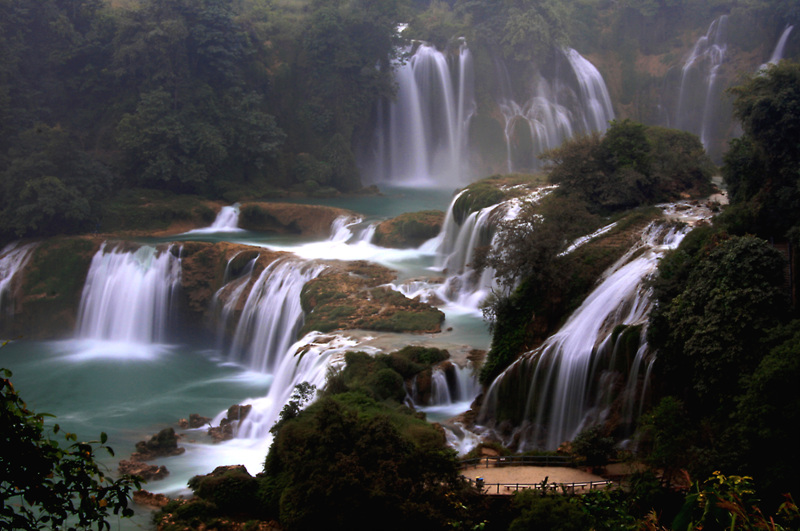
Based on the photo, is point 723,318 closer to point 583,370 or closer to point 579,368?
point 583,370

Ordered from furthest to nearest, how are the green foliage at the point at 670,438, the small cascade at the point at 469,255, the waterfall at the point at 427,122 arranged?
the waterfall at the point at 427,122 < the small cascade at the point at 469,255 < the green foliage at the point at 670,438

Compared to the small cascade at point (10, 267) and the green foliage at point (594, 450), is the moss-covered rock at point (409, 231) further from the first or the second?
the green foliage at point (594, 450)

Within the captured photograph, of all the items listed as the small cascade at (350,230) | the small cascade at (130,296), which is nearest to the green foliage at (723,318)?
the small cascade at (350,230)

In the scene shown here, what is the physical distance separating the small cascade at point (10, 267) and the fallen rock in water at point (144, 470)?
52.7 ft

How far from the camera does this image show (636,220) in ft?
66.3

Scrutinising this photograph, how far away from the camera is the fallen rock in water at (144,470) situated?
671 inches

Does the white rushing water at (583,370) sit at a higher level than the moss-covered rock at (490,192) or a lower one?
lower

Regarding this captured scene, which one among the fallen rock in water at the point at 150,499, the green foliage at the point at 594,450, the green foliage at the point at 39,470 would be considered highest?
the green foliage at the point at 39,470

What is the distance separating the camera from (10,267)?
104 ft

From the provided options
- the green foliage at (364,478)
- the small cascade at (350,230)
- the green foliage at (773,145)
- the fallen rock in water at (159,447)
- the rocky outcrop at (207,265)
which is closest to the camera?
the green foliage at (364,478)

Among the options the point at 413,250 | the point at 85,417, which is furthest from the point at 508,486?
the point at 413,250

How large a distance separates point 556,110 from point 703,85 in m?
10.0

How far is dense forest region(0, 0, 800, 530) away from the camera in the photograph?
10.3 meters

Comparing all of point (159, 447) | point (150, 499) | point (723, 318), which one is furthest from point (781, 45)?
point (150, 499)
